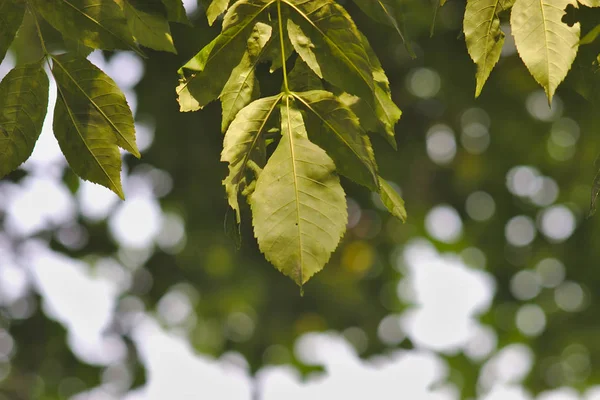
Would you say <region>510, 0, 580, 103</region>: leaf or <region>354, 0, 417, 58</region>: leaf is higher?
<region>354, 0, 417, 58</region>: leaf

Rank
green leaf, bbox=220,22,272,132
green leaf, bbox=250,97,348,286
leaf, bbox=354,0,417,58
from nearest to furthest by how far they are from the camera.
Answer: green leaf, bbox=250,97,348,286
green leaf, bbox=220,22,272,132
leaf, bbox=354,0,417,58

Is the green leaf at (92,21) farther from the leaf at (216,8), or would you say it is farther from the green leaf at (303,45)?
the green leaf at (303,45)

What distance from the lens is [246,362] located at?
18.7ft

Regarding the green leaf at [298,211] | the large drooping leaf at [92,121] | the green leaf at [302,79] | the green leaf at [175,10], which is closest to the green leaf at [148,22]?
the green leaf at [175,10]

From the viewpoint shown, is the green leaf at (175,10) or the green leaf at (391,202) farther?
the green leaf at (175,10)

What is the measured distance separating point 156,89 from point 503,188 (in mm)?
2602

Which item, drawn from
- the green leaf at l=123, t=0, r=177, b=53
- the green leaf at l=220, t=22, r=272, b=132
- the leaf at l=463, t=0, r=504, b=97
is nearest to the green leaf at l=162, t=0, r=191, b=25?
the green leaf at l=123, t=0, r=177, b=53

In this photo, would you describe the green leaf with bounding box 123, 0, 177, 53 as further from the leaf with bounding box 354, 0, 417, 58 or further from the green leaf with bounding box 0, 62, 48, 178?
the leaf with bounding box 354, 0, 417, 58

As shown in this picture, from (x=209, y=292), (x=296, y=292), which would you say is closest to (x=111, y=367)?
(x=209, y=292)

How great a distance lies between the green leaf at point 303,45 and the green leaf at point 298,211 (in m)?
→ 0.16

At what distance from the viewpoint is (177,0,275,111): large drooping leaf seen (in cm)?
112

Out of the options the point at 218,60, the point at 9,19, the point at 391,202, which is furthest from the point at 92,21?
the point at 391,202

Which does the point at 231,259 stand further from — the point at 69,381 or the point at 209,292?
the point at 69,381

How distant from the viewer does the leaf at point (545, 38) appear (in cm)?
105
